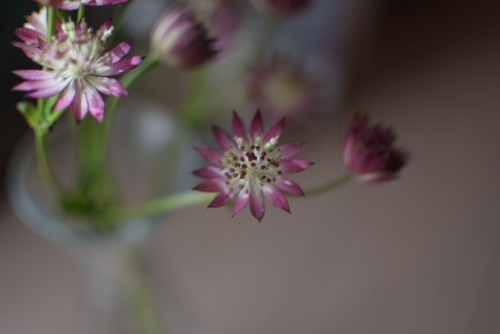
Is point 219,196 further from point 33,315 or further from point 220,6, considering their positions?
point 33,315

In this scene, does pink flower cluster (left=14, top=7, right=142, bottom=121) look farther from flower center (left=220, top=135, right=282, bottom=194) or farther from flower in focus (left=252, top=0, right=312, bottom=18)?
flower in focus (left=252, top=0, right=312, bottom=18)

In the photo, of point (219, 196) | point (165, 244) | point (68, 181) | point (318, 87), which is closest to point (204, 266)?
point (165, 244)

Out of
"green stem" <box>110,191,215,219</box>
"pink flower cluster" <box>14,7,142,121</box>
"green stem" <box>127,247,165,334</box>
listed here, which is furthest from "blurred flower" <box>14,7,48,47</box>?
"green stem" <box>127,247,165,334</box>

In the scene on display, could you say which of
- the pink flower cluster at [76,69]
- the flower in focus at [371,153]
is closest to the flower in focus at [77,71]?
the pink flower cluster at [76,69]

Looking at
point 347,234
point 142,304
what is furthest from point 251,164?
point 347,234

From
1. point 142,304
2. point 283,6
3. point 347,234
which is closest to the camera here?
point 283,6

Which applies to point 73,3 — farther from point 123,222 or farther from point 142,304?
point 142,304

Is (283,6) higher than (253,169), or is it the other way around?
(283,6)
